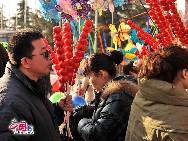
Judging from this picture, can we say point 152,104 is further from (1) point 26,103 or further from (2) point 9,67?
(2) point 9,67

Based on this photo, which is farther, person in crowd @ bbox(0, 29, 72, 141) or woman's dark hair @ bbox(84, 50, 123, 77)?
woman's dark hair @ bbox(84, 50, 123, 77)

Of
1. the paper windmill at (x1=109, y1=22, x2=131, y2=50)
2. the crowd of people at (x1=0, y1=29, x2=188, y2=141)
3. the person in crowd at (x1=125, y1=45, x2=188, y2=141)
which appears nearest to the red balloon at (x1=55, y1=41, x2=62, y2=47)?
the crowd of people at (x1=0, y1=29, x2=188, y2=141)

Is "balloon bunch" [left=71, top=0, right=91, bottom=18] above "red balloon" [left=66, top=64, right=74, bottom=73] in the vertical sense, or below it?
above

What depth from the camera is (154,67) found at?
2.57 meters

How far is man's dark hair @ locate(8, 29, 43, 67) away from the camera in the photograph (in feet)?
8.99

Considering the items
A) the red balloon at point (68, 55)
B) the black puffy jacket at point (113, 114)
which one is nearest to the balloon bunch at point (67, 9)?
the red balloon at point (68, 55)

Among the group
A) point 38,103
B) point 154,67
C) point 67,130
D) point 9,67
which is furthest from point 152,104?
point 67,130

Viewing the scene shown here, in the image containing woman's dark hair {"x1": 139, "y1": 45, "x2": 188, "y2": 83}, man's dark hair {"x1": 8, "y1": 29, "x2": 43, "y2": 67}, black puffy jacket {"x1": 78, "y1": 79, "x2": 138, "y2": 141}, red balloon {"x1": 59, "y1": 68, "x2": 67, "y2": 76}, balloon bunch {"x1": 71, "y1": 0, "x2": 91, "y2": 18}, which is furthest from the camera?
balloon bunch {"x1": 71, "y1": 0, "x2": 91, "y2": 18}

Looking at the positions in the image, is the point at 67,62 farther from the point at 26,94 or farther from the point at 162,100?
the point at 162,100

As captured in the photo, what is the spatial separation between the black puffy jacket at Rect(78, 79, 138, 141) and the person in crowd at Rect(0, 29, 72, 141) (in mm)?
514

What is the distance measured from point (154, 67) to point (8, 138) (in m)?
0.95

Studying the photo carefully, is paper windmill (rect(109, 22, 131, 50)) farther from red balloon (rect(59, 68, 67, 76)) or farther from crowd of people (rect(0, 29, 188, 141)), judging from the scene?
crowd of people (rect(0, 29, 188, 141))

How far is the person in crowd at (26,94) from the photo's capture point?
243 cm

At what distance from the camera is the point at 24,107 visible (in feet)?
8.27
